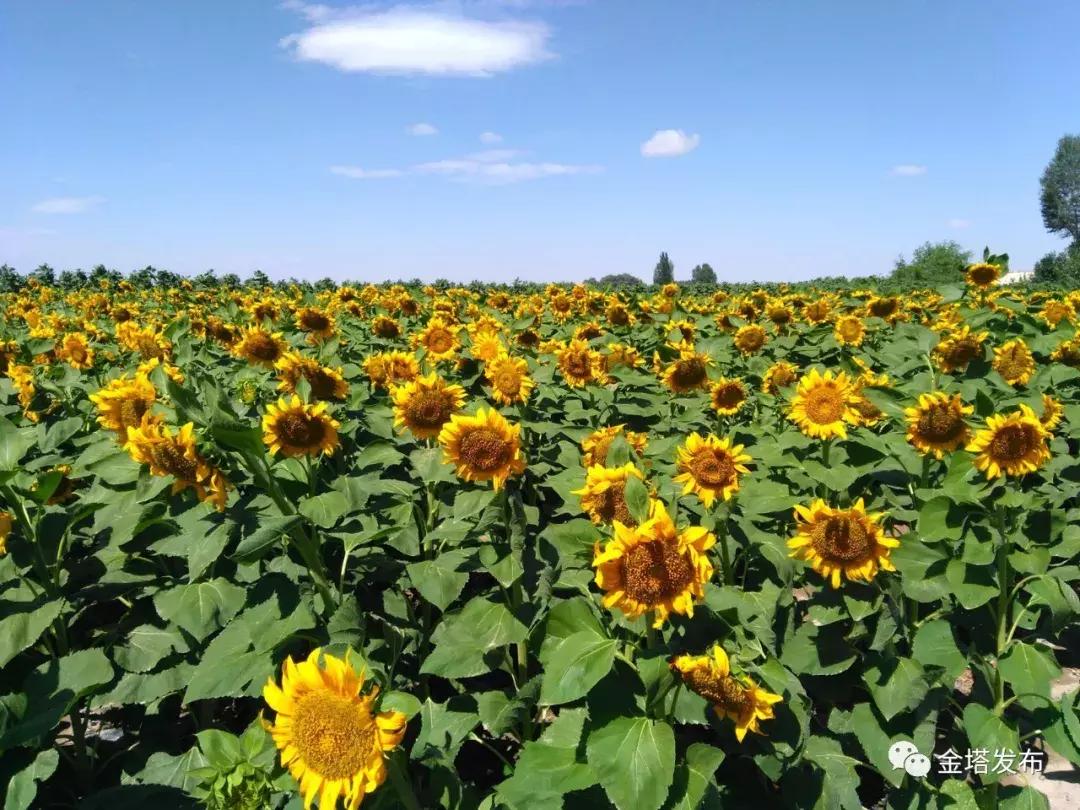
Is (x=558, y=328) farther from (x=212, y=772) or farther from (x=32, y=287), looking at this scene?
(x=32, y=287)

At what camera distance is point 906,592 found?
314 cm

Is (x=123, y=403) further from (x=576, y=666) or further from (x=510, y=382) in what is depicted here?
(x=576, y=666)

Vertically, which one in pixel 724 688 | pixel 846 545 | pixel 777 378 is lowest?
pixel 724 688

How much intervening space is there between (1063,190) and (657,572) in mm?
129101

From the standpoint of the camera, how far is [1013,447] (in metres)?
3.21

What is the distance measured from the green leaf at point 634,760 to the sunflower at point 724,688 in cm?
19

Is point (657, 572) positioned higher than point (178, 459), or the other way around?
point (178, 459)

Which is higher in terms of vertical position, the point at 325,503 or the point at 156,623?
the point at 325,503

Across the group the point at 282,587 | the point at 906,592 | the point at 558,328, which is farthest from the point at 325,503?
the point at 558,328

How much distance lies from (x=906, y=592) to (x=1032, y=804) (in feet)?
3.33

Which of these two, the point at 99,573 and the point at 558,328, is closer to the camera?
the point at 99,573

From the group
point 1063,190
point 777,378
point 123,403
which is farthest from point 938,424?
point 1063,190

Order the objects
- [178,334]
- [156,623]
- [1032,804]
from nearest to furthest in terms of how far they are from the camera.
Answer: [1032,804] < [156,623] < [178,334]

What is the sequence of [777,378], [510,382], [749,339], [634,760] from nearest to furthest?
[634,760]
[510,382]
[777,378]
[749,339]
